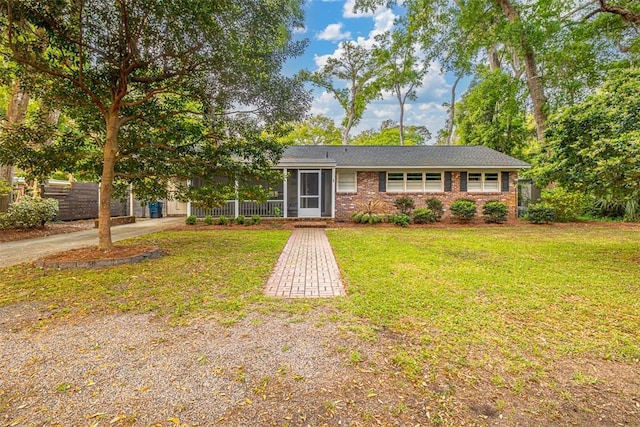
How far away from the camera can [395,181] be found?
15672 mm

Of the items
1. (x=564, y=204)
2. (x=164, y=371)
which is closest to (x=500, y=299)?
(x=164, y=371)

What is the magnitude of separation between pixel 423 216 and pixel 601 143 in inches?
331

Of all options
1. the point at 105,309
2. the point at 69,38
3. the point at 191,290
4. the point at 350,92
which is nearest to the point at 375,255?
the point at 191,290

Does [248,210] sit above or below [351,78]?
below

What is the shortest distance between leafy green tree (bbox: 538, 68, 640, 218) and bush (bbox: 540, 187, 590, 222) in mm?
8831

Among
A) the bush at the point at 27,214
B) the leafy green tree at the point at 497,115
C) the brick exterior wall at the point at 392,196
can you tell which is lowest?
the bush at the point at 27,214

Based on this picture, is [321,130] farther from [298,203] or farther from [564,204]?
[564,204]

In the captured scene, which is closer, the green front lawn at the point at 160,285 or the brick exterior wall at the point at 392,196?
the green front lawn at the point at 160,285

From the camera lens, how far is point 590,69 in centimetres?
1658

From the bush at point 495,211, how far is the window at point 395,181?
3.99 meters

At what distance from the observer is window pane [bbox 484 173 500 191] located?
614 inches

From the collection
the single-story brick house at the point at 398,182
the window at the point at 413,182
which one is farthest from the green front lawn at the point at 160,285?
the window at the point at 413,182

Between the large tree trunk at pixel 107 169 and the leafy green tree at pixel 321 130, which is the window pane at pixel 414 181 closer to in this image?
the large tree trunk at pixel 107 169

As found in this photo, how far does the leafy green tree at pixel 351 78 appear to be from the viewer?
25.0 meters
